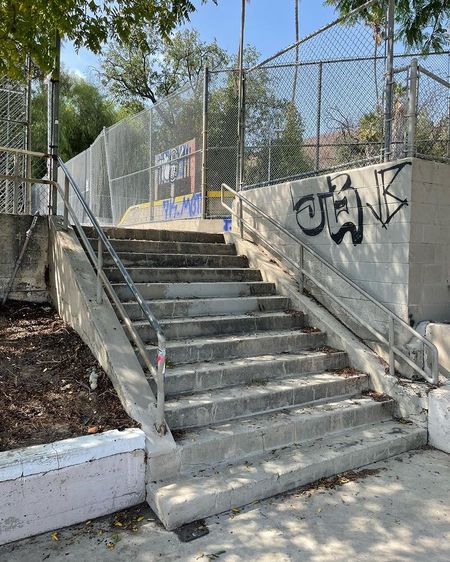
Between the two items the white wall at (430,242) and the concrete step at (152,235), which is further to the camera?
the concrete step at (152,235)

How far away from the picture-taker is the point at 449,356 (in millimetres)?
4562

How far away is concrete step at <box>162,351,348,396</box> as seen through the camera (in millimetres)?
4070

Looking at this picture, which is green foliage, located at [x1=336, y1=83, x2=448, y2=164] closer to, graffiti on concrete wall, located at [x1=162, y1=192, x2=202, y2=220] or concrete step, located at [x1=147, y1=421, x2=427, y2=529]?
concrete step, located at [x1=147, y1=421, x2=427, y2=529]

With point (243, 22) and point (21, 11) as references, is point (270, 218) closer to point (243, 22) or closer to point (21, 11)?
point (21, 11)

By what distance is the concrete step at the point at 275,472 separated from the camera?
299 cm

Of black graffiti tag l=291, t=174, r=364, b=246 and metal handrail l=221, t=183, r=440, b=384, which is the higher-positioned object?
black graffiti tag l=291, t=174, r=364, b=246

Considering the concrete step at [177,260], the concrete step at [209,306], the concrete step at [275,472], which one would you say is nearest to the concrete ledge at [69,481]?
the concrete step at [275,472]

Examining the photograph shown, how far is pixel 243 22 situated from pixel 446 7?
17.6 m

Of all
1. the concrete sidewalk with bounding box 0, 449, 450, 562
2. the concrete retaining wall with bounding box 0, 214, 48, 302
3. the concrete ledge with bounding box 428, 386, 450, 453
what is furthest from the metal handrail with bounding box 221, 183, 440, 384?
the concrete retaining wall with bounding box 0, 214, 48, 302

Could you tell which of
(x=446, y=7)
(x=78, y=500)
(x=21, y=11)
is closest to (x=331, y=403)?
(x=78, y=500)

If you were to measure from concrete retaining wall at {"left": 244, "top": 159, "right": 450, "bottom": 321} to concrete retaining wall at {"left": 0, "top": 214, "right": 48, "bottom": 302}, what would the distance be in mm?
3597

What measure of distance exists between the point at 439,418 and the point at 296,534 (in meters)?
1.98

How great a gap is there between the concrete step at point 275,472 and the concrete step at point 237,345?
1195 mm

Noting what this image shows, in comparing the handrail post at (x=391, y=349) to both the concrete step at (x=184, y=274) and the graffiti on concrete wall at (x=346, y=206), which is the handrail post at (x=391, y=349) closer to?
the graffiti on concrete wall at (x=346, y=206)
